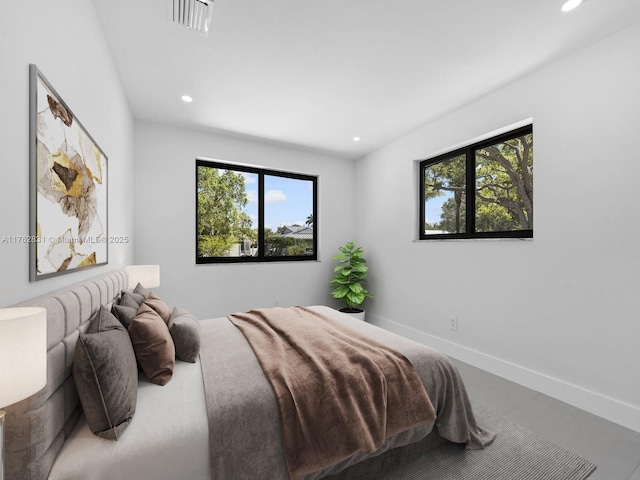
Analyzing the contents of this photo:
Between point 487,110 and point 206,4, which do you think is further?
point 487,110

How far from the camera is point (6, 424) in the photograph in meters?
0.87

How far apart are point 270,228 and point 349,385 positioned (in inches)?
123

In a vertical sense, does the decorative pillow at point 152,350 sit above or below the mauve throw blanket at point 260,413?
above

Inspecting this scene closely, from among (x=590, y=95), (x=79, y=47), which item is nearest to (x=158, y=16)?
(x=79, y=47)

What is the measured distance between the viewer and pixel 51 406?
Result: 0.98 metres

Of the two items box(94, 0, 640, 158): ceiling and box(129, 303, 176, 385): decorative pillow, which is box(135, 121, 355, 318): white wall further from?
box(129, 303, 176, 385): decorative pillow

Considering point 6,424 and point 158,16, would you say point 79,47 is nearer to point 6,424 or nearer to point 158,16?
point 158,16

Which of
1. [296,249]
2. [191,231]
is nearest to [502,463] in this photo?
[296,249]

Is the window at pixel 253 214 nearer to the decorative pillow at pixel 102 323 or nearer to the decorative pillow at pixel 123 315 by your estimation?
the decorative pillow at pixel 123 315

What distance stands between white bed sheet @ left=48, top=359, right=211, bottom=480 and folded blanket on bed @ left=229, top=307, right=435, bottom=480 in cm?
34

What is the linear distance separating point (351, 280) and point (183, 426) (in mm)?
3288

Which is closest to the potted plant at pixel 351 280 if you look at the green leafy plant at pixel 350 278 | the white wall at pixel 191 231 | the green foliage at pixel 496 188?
the green leafy plant at pixel 350 278

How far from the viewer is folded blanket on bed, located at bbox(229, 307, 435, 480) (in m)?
1.29

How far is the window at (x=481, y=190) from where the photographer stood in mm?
2703
